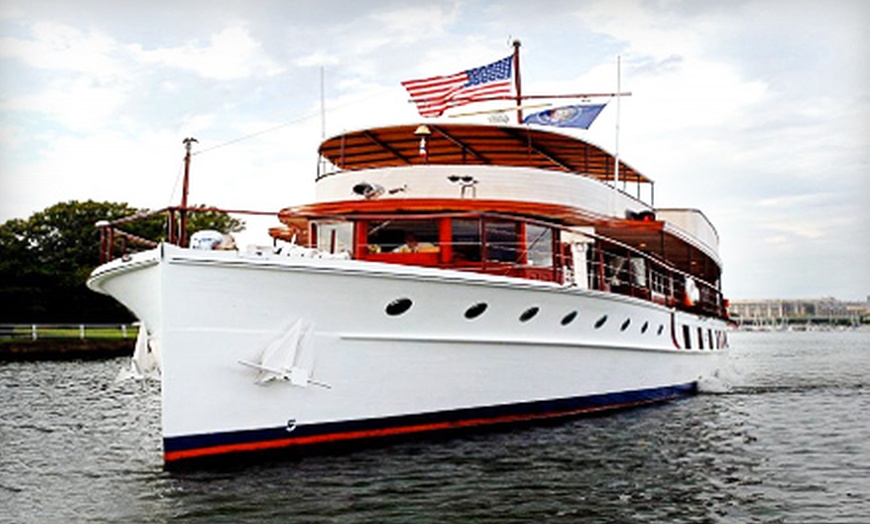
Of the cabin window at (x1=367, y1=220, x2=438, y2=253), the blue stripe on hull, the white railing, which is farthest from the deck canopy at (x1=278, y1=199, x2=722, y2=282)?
the white railing

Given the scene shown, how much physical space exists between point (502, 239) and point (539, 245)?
681 mm

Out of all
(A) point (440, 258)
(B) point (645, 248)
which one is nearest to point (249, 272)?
(A) point (440, 258)

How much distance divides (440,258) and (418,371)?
85.7 inches

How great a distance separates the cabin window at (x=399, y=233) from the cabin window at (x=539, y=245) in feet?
4.91

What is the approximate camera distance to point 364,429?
10977mm

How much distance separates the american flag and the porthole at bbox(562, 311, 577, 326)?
5461mm

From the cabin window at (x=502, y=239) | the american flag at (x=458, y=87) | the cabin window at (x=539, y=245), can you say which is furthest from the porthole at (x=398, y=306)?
the american flag at (x=458, y=87)

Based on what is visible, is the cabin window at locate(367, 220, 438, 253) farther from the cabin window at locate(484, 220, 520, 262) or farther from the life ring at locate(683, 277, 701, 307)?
the life ring at locate(683, 277, 701, 307)

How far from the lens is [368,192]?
1320 centimetres

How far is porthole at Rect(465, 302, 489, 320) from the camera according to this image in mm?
11438

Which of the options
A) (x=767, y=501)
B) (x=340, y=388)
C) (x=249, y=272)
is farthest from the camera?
(x=340, y=388)

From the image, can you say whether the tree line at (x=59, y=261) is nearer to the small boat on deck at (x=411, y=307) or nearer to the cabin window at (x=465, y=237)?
the small boat on deck at (x=411, y=307)

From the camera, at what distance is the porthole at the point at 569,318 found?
12.8 m

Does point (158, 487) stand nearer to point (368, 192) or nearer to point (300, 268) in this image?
point (300, 268)
